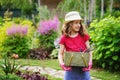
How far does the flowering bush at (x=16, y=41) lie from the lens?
10.9 meters

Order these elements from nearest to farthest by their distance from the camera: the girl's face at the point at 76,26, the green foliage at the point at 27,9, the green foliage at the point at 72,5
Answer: the girl's face at the point at 76,26
the green foliage at the point at 72,5
the green foliage at the point at 27,9

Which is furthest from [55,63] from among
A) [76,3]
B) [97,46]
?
[76,3]

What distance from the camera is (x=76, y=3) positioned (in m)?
22.2

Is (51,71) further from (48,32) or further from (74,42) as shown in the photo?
(74,42)

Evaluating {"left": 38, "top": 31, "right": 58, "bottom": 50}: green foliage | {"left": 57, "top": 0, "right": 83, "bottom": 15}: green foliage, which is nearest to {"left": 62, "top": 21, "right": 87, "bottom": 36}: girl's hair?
{"left": 38, "top": 31, "right": 58, "bottom": 50}: green foliage

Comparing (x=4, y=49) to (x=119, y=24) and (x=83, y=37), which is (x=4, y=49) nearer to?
(x=119, y=24)

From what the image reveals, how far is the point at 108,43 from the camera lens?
838 cm

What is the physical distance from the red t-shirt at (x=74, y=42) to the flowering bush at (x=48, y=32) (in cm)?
704

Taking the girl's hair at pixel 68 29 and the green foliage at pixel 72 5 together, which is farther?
the green foliage at pixel 72 5

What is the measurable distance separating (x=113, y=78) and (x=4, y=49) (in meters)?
4.33

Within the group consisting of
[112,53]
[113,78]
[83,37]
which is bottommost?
[113,78]

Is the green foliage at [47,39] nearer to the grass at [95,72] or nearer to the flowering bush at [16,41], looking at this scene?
the flowering bush at [16,41]

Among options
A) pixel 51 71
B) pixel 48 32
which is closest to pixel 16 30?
pixel 48 32

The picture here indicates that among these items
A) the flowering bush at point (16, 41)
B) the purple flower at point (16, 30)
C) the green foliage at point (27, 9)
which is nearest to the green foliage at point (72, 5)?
the green foliage at point (27, 9)
